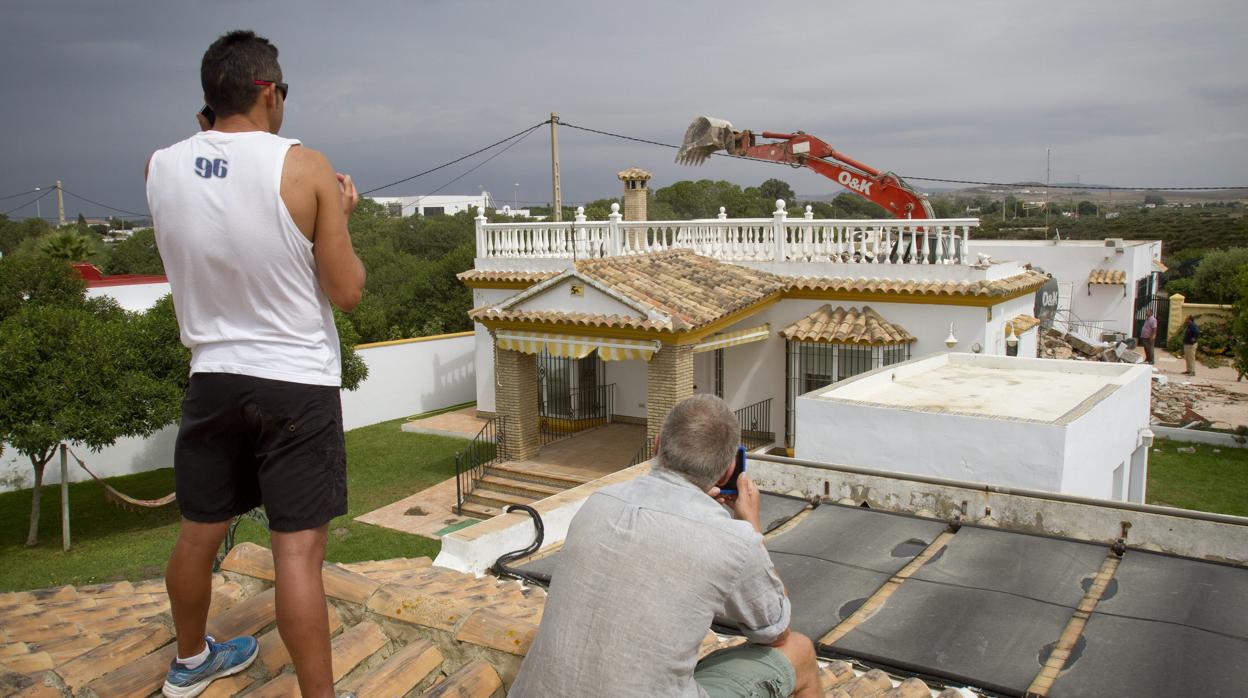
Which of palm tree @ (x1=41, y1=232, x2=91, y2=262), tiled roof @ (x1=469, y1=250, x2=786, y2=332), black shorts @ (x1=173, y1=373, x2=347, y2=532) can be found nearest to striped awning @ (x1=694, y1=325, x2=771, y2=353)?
tiled roof @ (x1=469, y1=250, x2=786, y2=332)

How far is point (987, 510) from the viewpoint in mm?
6168

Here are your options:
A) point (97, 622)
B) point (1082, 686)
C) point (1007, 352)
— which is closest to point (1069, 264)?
point (1007, 352)

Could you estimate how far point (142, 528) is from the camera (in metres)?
13.8

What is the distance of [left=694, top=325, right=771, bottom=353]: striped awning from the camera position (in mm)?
13766

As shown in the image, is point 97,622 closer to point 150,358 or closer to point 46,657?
point 46,657

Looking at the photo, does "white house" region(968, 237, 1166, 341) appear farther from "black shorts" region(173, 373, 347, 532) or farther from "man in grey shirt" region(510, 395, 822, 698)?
"black shorts" region(173, 373, 347, 532)

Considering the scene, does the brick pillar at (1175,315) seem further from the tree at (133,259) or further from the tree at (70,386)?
the tree at (133,259)

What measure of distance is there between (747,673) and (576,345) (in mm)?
11290

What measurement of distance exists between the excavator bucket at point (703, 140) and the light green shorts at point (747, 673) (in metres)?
17.0

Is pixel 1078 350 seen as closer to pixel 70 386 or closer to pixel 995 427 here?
pixel 995 427

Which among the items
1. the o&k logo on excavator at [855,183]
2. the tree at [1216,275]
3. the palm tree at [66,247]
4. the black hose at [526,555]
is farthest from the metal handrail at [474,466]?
the tree at [1216,275]

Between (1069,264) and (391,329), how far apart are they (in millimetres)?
20918

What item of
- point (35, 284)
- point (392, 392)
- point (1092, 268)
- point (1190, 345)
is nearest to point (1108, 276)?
point (1092, 268)

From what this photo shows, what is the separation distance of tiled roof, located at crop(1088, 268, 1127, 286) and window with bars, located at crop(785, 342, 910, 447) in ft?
51.9
